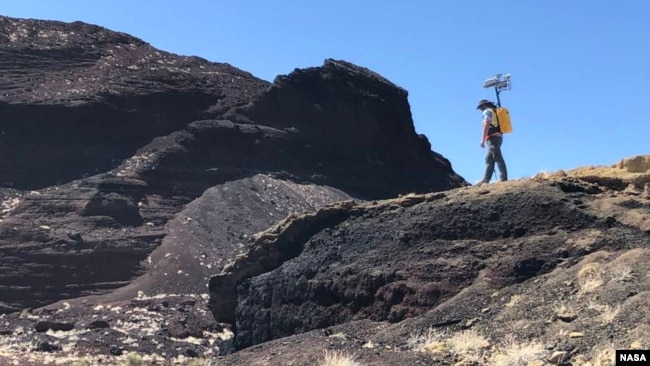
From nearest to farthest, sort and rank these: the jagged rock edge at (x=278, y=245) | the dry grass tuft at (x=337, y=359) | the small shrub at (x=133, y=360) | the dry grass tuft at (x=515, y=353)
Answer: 1. the dry grass tuft at (x=515, y=353)
2. the dry grass tuft at (x=337, y=359)
3. the jagged rock edge at (x=278, y=245)
4. the small shrub at (x=133, y=360)

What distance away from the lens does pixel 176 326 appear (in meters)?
25.3

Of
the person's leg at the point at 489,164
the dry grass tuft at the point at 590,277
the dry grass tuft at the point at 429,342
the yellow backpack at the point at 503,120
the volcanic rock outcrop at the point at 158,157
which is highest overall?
the volcanic rock outcrop at the point at 158,157

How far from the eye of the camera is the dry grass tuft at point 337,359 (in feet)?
30.3

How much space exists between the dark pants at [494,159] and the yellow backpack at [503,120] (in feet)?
0.60

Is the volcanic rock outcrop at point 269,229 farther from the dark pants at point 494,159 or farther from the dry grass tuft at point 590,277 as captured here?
the dark pants at point 494,159

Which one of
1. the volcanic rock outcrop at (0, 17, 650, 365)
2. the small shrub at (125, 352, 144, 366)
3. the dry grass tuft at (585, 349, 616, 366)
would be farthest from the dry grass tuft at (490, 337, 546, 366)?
the small shrub at (125, 352, 144, 366)

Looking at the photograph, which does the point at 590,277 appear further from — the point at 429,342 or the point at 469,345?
the point at 429,342

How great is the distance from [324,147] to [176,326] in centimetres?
2305

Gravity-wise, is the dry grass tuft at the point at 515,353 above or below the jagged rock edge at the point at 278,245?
below

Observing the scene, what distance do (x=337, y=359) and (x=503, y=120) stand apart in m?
6.50

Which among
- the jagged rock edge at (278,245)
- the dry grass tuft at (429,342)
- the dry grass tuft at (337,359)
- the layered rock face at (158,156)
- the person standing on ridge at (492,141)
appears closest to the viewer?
the dry grass tuft at (337,359)

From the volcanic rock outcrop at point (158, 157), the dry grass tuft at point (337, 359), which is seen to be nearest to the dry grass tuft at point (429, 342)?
the dry grass tuft at point (337, 359)

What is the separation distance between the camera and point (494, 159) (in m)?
14.1

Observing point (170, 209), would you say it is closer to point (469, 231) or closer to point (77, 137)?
point (77, 137)
